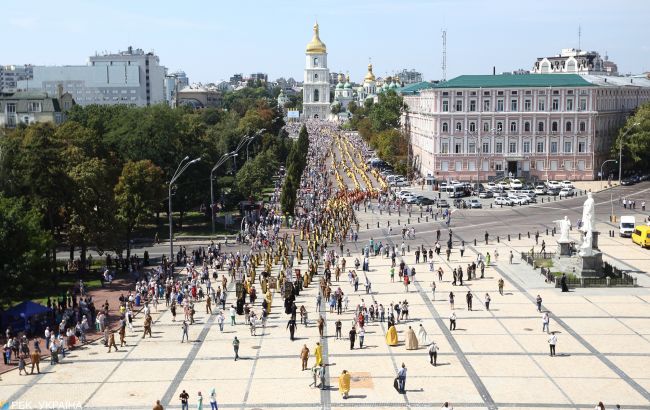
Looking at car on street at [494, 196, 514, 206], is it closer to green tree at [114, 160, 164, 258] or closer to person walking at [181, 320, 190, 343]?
green tree at [114, 160, 164, 258]

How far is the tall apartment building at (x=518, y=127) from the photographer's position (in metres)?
89.9

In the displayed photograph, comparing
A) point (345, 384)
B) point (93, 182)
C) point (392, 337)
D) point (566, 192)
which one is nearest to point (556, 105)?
point (566, 192)

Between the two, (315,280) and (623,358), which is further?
(315,280)

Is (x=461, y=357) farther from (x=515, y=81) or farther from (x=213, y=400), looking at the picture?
(x=515, y=81)

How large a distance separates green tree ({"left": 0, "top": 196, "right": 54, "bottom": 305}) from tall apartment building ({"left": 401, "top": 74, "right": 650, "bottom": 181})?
5969cm

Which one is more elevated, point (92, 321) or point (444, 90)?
point (444, 90)

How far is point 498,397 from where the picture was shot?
25.7 meters

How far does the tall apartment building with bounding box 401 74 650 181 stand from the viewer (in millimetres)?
89938

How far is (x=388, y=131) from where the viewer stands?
116m

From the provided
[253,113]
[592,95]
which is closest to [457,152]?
[592,95]

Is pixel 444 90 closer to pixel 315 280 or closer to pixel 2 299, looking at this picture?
pixel 315 280

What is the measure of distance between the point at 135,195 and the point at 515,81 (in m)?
53.1

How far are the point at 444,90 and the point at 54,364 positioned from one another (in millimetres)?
68545

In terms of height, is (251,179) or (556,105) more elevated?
(556,105)
